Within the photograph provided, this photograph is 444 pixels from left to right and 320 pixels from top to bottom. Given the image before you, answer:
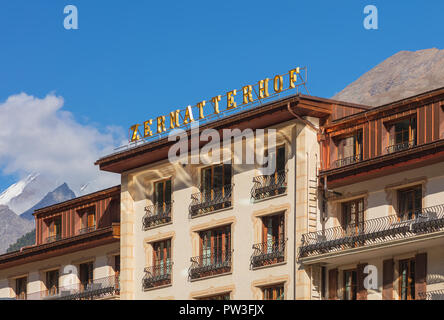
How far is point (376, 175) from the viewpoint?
54031 millimetres

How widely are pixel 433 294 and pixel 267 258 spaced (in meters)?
10.5

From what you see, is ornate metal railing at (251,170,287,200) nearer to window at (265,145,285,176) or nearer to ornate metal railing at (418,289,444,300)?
window at (265,145,285,176)

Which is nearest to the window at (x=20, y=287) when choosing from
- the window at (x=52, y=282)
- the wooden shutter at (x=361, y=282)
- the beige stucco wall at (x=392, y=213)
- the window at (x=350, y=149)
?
the window at (x=52, y=282)

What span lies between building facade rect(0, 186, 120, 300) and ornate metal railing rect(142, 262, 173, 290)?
2.99 metres

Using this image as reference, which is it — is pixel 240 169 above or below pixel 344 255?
above

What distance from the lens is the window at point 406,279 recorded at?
5138cm

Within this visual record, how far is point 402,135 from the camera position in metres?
53.8

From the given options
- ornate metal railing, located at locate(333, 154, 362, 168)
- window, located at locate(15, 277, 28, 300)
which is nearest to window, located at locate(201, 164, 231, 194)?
ornate metal railing, located at locate(333, 154, 362, 168)

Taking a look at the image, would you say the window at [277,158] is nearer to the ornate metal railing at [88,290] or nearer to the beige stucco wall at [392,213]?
the beige stucco wall at [392,213]
